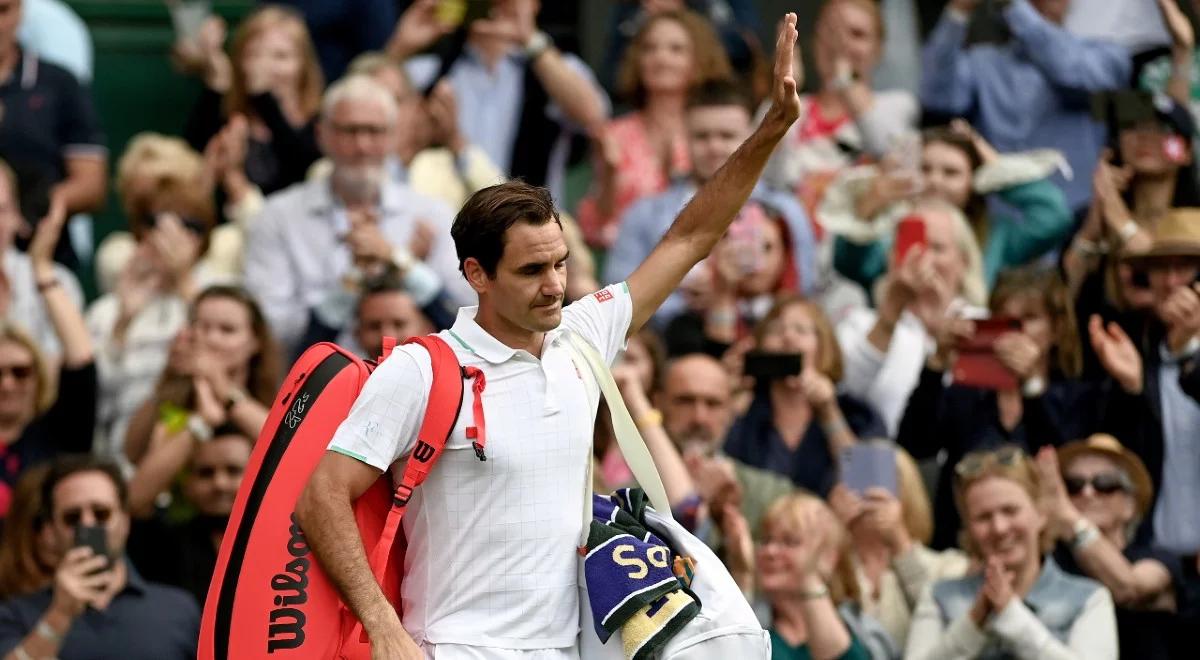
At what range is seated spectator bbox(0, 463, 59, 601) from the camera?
795cm

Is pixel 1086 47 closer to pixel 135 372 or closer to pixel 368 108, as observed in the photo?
pixel 368 108

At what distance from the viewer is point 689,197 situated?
33.2ft

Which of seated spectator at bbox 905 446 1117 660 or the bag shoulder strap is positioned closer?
the bag shoulder strap

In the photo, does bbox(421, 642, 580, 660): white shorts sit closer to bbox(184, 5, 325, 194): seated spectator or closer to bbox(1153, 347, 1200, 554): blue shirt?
bbox(1153, 347, 1200, 554): blue shirt

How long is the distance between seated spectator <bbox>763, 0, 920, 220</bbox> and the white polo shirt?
5158mm

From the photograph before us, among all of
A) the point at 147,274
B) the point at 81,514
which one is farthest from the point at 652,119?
the point at 81,514

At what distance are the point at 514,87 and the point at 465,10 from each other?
438 millimetres

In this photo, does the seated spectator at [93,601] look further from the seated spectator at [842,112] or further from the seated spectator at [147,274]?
the seated spectator at [842,112]

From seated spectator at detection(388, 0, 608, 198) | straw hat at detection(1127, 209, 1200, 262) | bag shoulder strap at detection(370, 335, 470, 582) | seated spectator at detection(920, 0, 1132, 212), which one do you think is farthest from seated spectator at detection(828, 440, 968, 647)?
seated spectator at detection(388, 0, 608, 198)

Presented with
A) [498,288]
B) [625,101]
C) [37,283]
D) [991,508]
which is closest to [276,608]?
[498,288]

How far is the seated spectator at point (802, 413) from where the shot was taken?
8.74 m

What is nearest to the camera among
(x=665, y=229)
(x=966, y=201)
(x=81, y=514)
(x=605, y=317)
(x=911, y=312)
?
(x=605, y=317)

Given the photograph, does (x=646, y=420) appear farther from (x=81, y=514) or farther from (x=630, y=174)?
(x=630, y=174)

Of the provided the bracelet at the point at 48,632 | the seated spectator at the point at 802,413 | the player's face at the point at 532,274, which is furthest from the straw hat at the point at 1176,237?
the bracelet at the point at 48,632
